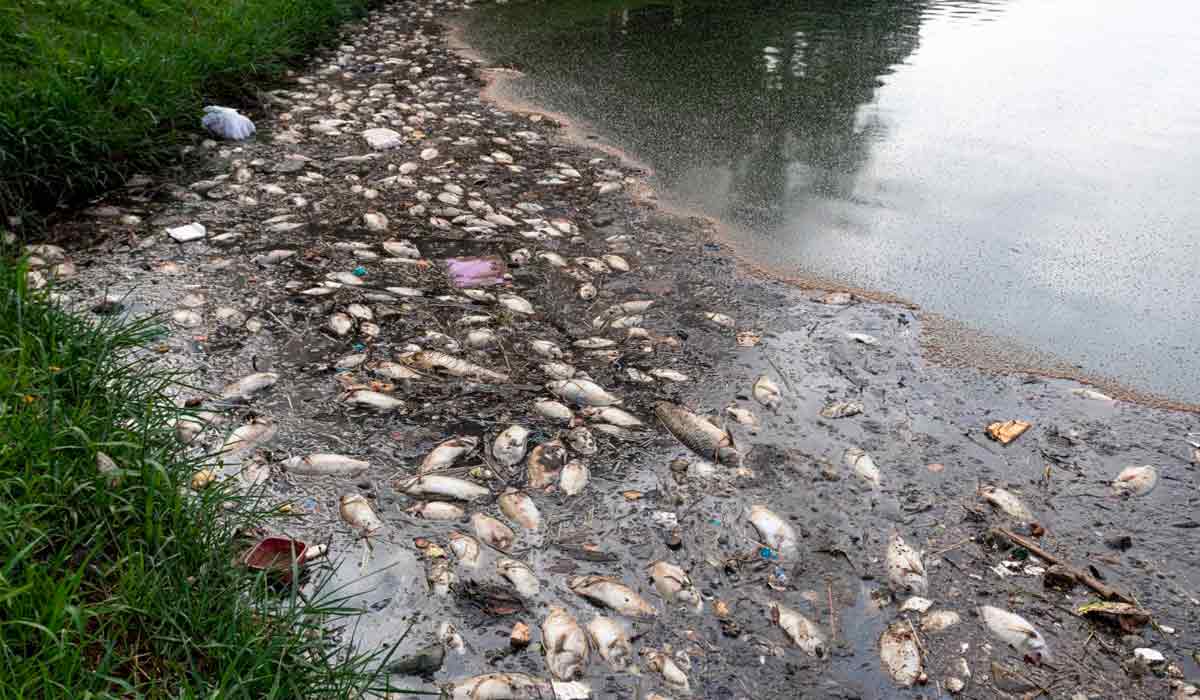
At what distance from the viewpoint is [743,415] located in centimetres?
311

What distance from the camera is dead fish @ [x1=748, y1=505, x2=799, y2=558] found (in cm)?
253

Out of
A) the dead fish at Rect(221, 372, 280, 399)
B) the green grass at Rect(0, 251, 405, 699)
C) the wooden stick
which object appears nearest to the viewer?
the green grass at Rect(0, 251, 405, 699)

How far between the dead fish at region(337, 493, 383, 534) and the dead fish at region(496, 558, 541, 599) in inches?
15.7

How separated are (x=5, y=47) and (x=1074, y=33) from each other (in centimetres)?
985

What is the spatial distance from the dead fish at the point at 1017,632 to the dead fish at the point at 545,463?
133cm

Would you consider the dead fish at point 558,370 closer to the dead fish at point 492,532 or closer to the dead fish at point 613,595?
the dead fish at point 492,532

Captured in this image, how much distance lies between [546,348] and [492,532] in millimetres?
1089

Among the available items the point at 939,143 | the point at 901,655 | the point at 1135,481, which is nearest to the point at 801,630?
the point at 901,655

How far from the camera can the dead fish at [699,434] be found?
2.90m

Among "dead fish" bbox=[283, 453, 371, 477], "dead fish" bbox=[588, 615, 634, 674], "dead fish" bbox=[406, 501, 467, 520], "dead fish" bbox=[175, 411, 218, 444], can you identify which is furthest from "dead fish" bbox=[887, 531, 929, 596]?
"dead fish" bbox=[175, 411, 218, 444]

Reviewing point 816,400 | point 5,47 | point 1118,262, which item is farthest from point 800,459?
point 5,47

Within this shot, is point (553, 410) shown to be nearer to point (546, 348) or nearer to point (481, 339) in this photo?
point (546, 348)

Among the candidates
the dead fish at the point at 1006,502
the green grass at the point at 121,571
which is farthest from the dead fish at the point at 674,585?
the dead fish at the point at 1006,502

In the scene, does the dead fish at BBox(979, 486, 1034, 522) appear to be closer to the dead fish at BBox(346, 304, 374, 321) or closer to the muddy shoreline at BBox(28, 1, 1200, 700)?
the muddy shoreline at BBox(28, 1, 1200, 700)
